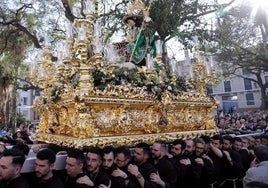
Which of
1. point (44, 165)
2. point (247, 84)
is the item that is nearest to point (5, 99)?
point (44, 165)

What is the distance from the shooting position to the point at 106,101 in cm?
434

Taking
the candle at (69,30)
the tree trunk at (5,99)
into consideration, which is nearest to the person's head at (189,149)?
the candle at (69,30)

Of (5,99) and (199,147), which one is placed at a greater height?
(5,99)

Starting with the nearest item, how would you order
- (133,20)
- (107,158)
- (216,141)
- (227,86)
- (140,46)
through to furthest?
(107,158) < (216,141) < (140,46) < (133,20) < (227,86)

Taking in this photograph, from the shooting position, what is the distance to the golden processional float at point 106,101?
4203mm

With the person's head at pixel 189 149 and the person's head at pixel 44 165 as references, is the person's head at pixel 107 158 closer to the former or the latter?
the person's head at pixel 44 165

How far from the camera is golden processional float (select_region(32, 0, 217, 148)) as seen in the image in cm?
420

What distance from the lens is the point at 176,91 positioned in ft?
18.6

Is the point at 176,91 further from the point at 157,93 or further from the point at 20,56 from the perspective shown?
the point at 20,56

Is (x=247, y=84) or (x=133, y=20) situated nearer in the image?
(x=133, y=20)

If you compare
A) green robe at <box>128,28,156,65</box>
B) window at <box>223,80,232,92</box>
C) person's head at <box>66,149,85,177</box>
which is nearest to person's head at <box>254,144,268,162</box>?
person's head at <box>66,149,85,177</box>

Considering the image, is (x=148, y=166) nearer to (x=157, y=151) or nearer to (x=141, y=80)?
(x=157, y=151)

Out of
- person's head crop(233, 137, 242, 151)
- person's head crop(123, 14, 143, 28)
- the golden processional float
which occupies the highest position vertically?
person's head crop(123, 14, 143, 28)

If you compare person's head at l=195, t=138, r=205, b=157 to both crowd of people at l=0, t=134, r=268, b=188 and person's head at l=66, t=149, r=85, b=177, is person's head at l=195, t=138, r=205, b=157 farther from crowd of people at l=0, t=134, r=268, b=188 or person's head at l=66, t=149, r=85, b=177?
person's head at l=66, t=149, r=85, b=177
